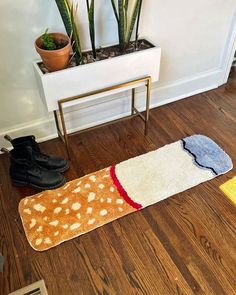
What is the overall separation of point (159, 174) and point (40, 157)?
658 mm

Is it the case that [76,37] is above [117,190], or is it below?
above

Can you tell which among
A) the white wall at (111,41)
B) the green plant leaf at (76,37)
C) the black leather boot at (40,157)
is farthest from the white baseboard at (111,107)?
the green plant leaf at (76,37)

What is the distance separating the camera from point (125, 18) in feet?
4.81

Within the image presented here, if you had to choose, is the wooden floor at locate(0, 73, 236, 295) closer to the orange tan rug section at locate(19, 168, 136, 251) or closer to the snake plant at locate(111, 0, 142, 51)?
the orange tan rug section at locate(19, 168, 136, 251)

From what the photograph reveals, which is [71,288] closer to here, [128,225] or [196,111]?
[128,225]

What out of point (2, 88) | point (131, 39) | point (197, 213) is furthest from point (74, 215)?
point (131, 39)

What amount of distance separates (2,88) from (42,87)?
27 cm

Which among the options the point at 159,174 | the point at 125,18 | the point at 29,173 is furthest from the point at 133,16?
the point at 29,173

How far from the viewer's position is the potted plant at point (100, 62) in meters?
1.39

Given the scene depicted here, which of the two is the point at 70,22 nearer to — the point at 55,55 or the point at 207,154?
the point at 55,55

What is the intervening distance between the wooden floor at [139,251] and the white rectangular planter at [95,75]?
1.39 ft

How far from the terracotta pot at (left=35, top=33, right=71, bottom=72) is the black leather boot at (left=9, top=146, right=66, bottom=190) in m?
0.42

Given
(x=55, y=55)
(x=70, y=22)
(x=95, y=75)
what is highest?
(x=70, y=22)

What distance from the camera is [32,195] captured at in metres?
1.50
